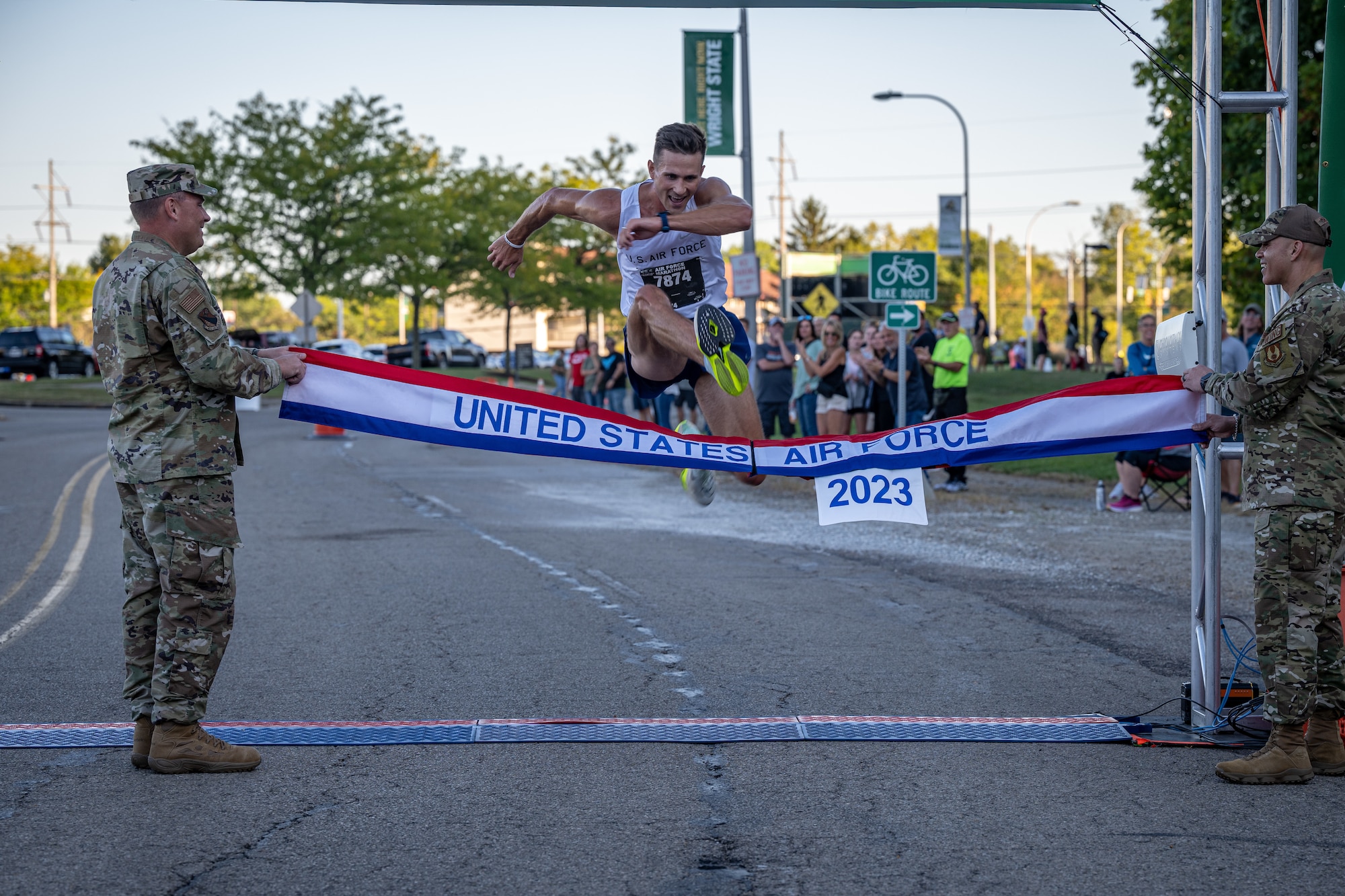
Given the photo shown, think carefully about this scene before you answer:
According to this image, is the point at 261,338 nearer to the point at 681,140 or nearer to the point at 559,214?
the point at 559,214

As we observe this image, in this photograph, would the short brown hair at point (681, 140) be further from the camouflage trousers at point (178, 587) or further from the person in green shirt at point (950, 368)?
the person in green shirt at point (950, 368)

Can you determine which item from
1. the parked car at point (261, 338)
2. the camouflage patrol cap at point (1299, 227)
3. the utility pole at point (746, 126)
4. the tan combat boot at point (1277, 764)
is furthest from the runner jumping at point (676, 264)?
the parked car at point (261, 338)

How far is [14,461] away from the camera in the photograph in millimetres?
20672

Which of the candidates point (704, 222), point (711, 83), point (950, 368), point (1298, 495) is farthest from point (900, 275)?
point (1298, 495)

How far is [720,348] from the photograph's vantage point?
20.7 ft

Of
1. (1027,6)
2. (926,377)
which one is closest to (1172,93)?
(926,377)

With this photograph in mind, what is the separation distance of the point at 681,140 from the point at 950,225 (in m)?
24.3

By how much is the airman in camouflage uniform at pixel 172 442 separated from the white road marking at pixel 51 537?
4647mm

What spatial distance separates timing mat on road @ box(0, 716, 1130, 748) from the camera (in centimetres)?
559

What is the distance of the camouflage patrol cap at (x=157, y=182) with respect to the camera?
5.21 meters

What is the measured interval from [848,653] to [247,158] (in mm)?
40309

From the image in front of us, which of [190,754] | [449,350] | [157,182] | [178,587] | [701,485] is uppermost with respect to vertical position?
[449,350]

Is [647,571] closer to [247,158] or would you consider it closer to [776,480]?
[776,480]

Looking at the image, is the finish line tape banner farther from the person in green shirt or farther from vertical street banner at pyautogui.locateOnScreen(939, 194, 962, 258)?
vertical street banner at pyautogui.locateOnScreen(939, 194, 962, 258)
